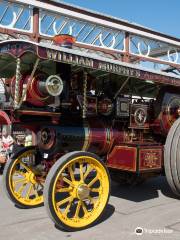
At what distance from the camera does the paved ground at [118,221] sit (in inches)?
161

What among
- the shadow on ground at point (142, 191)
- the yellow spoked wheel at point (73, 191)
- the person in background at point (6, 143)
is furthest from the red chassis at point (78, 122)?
the person in background at point (6, 143)

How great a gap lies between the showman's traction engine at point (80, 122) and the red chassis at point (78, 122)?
1cm

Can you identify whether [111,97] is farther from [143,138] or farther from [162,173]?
[162,173]

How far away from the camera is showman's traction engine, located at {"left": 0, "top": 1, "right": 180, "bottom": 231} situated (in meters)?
4.34

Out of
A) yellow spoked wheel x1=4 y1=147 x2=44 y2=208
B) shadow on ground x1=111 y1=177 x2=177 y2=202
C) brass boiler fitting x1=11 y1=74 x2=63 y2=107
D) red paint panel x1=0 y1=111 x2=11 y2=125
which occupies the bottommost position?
shadow on ground x1=111 y1=177 x2=177 y2=202

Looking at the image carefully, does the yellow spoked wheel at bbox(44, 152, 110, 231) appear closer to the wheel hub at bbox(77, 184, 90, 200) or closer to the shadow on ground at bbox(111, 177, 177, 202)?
the wheel hub at bbox(77, 184, 90, 200)

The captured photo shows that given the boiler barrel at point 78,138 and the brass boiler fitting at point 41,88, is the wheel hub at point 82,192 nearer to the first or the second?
the boiler barrel at point 78,138

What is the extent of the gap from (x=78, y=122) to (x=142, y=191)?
1.97 metres

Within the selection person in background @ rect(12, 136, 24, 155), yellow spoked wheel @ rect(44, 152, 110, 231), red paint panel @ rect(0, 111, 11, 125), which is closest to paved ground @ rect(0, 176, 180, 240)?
yellow spoked wheel @ rect(44, 152, 110, 231)

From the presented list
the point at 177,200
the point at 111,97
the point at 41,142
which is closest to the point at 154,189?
the point at 177,200

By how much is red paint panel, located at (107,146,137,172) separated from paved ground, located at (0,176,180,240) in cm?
59

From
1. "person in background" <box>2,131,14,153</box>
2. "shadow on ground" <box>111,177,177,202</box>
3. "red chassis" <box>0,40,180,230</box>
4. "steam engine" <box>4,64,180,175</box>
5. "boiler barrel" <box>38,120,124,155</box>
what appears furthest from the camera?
"person in background" <box>2,131,14,153</box>

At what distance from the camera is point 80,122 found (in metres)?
5.26

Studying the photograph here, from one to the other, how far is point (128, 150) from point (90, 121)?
69 centimetres
